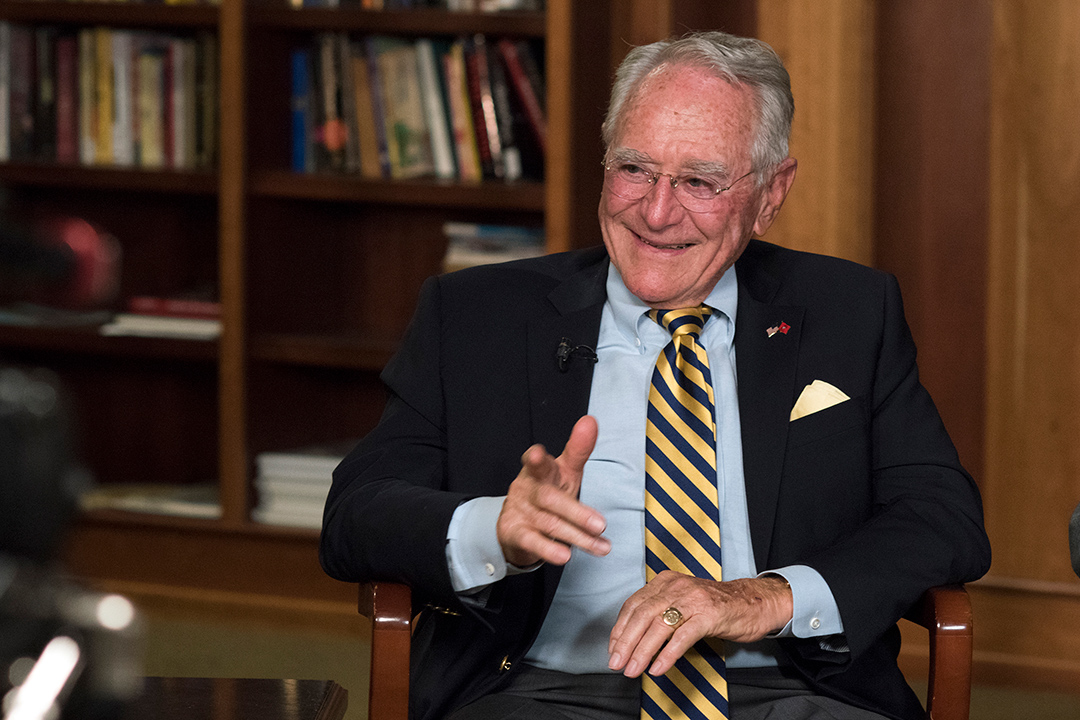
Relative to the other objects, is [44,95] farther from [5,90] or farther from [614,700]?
[614,700]

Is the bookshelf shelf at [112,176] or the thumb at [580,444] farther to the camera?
the bookshelf shelf at [112,176]

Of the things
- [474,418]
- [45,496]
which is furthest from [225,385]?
[45,496]

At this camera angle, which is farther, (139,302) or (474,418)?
(139,302)

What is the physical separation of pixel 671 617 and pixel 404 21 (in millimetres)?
2134

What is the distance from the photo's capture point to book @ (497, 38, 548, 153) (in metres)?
3.04

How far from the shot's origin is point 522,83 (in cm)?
304

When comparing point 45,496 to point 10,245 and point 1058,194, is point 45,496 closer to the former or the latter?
point 10,245

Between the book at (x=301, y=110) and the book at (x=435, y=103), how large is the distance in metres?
0.33

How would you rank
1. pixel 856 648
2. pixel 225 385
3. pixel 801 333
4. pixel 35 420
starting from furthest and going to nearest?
1. pixel 225 385
2. pixel 801 333
3. pixel 856 648
4. pixel 35 420

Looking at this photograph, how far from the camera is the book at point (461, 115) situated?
307 cm

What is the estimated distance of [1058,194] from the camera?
2.87 meters

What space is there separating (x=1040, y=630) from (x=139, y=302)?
2.53 meters

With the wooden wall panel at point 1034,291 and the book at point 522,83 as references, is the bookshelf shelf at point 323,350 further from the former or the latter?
the wooden wall panel at point 1034,291

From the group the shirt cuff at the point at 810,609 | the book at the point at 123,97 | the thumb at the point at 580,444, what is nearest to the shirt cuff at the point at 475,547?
the thumb at the point at 580,444
